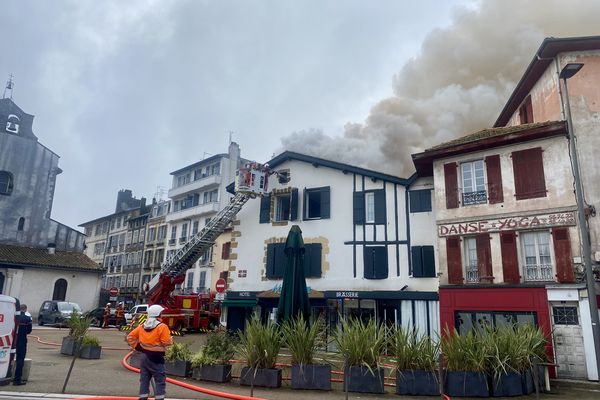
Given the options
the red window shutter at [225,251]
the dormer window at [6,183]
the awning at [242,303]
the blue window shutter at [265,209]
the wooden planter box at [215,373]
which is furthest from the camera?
the red window shutter at [225,251]

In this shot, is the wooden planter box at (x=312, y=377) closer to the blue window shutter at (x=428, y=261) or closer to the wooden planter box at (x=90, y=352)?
the wooden planter box at (x=90, y=352)

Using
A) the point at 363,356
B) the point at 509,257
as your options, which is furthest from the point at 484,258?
the point at 363,356

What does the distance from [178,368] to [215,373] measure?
1208 mm

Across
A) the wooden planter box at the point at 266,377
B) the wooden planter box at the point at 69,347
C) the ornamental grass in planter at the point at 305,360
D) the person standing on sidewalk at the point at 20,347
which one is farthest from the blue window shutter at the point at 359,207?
the person standing on sidewalk at the point at 20,347

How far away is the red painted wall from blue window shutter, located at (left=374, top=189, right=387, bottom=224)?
4.27 metres

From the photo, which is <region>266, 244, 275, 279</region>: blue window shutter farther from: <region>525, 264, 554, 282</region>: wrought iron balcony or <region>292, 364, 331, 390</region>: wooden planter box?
<region>292, 364, 331, 390</region>: wooden planter box

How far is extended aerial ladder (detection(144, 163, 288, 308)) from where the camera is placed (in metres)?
22.7

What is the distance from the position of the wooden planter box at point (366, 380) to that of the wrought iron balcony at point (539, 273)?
29.6 ft

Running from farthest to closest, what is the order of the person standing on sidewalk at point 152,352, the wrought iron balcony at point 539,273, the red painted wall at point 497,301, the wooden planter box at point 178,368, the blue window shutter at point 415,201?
the blue window shutter at point 415,201
the wrought iron balcony at point 539,273
the red painted wall at point 497,301
the wooden planter box at point 178,368
the person standing on sidewalk at point 152,352

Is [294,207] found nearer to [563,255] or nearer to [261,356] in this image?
[563,255]

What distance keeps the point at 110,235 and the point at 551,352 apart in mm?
56270

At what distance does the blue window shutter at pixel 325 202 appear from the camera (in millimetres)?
21525

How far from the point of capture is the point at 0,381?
26.8 ft

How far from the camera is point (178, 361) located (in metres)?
10.7
